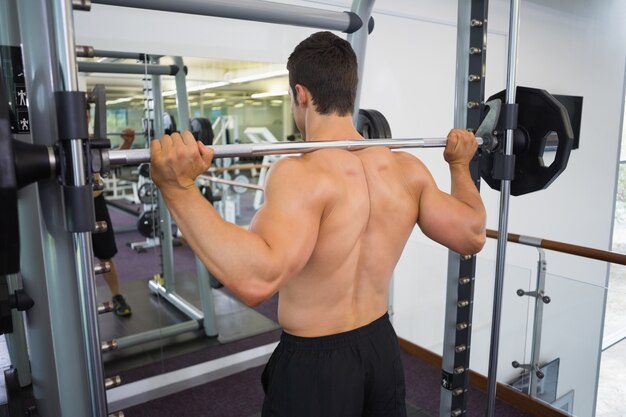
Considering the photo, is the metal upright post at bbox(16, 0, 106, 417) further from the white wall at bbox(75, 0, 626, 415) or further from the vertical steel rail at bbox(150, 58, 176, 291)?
the vertical steel rail at bbox(150, 58, 176, 291)

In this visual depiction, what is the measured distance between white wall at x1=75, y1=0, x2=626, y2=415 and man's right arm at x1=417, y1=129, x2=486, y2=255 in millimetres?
1405

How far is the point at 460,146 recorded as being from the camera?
4.72 ft

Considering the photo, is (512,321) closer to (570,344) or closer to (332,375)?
(570,344)

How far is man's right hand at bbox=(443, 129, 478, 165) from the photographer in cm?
143

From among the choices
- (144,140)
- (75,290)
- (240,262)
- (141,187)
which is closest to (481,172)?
(240,262)

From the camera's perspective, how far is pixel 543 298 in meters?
2.61

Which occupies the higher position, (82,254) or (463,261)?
(82,254)

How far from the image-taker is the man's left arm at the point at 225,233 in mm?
924

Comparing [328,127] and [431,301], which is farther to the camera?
[431,301]

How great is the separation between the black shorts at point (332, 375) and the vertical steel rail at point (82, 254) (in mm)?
475

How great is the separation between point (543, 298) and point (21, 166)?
257 centimetres

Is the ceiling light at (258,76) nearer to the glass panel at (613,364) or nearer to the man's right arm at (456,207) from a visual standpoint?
the man's right arm at (456,207)

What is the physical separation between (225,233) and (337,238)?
319mm

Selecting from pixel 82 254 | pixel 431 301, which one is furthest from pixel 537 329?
pixel 82 254
